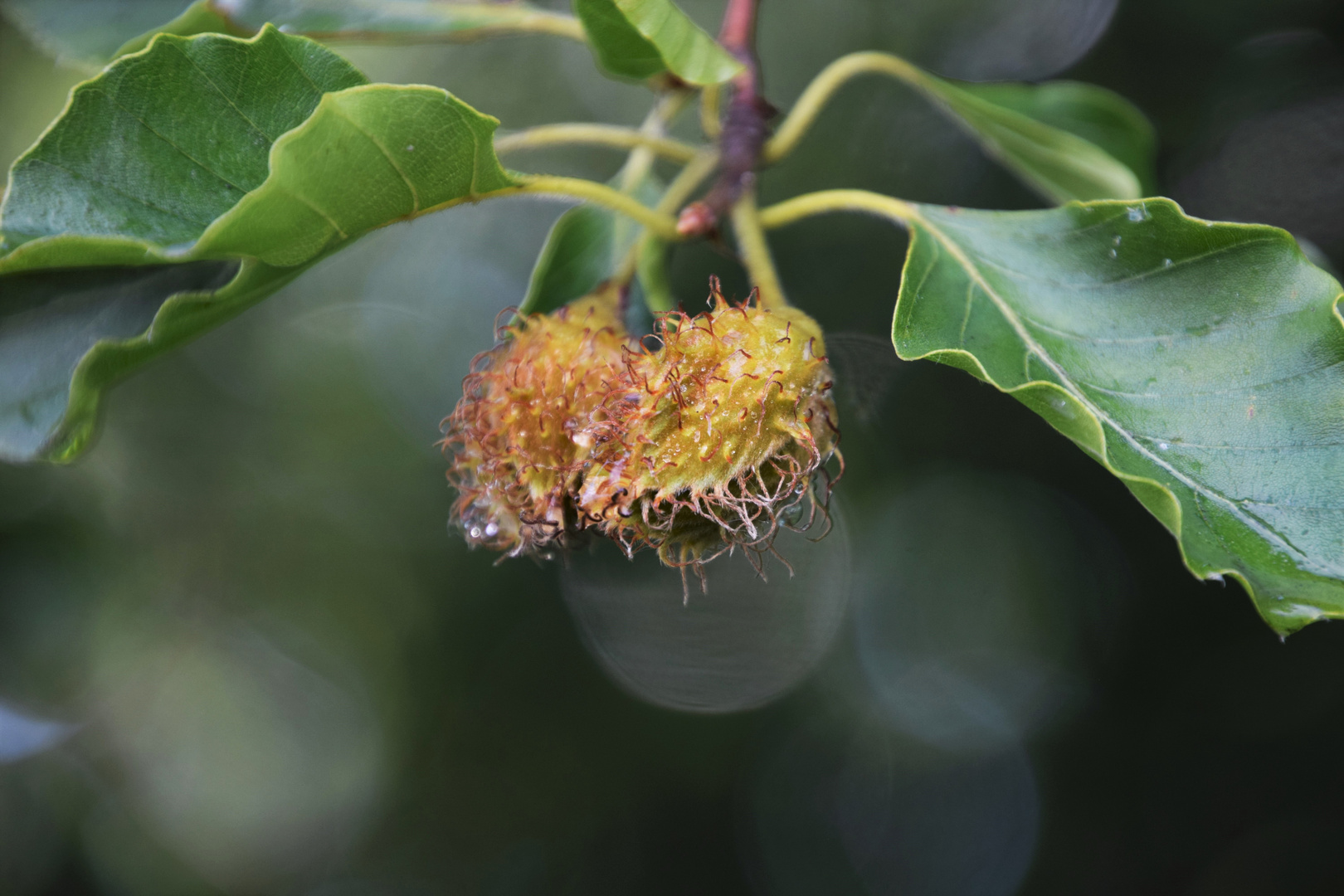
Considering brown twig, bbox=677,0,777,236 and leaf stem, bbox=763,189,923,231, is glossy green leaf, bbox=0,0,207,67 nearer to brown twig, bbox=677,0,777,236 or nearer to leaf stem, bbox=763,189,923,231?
brown twig, bbox=677,0,777,236

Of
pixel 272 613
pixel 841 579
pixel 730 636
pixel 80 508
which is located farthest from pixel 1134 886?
pixel 80 508

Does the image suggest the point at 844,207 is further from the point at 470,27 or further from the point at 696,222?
the point at 470,27

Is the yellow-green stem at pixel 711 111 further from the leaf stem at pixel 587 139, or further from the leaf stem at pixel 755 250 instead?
the leaf stem at pixel 755 250

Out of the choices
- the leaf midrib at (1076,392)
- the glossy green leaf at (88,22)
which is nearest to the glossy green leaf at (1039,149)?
the leaf midrib at (1076,392)

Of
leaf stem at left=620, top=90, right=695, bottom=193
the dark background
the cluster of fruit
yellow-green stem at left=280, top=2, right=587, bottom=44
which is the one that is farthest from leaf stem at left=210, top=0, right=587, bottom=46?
the dark background

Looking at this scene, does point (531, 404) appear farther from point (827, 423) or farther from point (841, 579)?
point (841, 579)

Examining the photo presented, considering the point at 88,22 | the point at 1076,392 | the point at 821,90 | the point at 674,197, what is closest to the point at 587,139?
the point at 674,197

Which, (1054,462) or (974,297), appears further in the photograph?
(1054,462)
